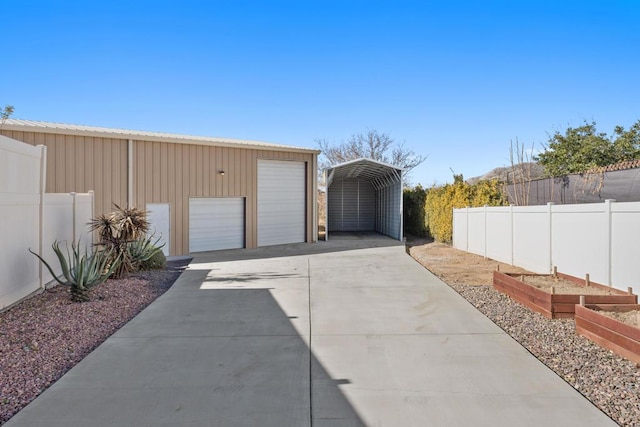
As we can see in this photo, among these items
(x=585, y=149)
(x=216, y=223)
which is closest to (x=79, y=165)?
(x=216, y=223)

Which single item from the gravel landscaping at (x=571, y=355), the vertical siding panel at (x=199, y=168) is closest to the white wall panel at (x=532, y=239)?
the gravel landscaping at (x=571, y=355)

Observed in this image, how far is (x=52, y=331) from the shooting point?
16.1 feet

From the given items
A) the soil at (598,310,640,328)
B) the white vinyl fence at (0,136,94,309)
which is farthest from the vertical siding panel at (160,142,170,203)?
the soil at (598,310,640,328)

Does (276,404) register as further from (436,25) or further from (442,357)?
(436,25)

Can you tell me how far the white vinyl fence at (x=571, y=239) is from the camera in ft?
20.0

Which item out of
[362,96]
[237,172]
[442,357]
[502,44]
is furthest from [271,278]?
[362,96]

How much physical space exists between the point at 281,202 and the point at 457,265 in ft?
26.7

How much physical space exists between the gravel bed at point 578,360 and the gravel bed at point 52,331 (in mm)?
4725

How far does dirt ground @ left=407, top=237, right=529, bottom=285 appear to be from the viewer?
29.3ft

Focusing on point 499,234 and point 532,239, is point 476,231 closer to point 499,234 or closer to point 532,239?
point 499,234

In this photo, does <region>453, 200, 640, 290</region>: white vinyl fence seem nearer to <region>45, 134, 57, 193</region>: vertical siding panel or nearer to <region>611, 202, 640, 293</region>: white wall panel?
<region>611, 202, 640, 293</region>: white wall panel

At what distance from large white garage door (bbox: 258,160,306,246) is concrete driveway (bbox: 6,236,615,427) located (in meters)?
9.14

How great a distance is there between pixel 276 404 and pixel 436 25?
11971 mm

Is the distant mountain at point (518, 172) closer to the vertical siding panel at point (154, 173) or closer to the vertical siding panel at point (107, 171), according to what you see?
the vertical siding panel at point (154, 173)
